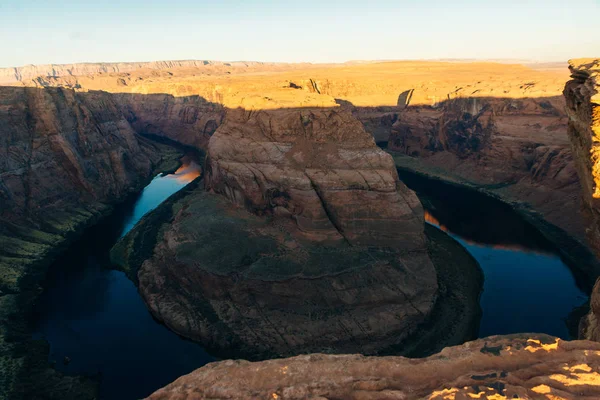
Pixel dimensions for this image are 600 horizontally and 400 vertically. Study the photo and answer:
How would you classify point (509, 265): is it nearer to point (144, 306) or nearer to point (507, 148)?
point (507, 148)

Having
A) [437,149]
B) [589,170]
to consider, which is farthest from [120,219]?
[437,149]

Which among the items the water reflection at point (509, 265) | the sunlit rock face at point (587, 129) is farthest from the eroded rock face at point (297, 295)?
the sunlit rock face at point (587, 129)

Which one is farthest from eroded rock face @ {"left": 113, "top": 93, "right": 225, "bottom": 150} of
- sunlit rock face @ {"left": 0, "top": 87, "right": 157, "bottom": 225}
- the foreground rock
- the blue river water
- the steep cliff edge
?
the foreground rock

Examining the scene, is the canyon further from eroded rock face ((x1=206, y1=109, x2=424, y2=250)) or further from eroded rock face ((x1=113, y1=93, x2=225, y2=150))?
eroded rock face ((x1=113, y1=93, x2=225, y2=150))

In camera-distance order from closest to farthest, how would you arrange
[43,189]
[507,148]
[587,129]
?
[587,129] < [43,189] < [507,148]

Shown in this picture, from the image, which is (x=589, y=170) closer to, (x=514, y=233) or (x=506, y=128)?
(x=514, y=233)

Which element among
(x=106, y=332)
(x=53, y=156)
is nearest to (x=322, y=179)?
(x=106, y=332)
